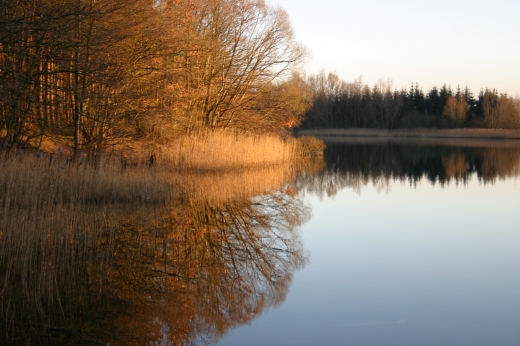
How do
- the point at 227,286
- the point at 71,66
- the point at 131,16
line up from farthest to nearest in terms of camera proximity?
the point at 131,16 < the point at 71,66 < the point at 227,286

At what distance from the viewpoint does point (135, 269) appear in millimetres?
6809

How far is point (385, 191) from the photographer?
1689 centimetres

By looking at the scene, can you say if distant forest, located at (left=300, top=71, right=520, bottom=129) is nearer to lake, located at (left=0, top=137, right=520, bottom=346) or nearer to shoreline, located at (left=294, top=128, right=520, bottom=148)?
shoreline, located at (left=294, top=128, right=520, bottom=148)

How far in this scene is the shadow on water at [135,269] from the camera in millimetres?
5070

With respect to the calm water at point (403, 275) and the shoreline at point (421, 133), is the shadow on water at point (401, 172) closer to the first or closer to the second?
the calm water at point (403, 275)

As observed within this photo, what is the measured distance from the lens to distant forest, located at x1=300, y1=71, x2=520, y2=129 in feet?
204

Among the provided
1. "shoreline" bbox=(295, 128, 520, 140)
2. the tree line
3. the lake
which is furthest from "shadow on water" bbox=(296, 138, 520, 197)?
"shoreline" bbox=(295, 128, 520, 140)

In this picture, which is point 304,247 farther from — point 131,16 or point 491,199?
point 491,199

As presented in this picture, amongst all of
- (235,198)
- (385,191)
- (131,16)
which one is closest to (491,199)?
(385,191)

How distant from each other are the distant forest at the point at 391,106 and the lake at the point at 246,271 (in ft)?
172

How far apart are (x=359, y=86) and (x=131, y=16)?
64.2m

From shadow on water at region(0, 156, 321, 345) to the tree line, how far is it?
6.72 ft

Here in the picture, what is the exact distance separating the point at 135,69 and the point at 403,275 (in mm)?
8996

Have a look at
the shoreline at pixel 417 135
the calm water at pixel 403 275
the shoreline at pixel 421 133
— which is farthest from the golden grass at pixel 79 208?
the shoreline at pixel 421 133
